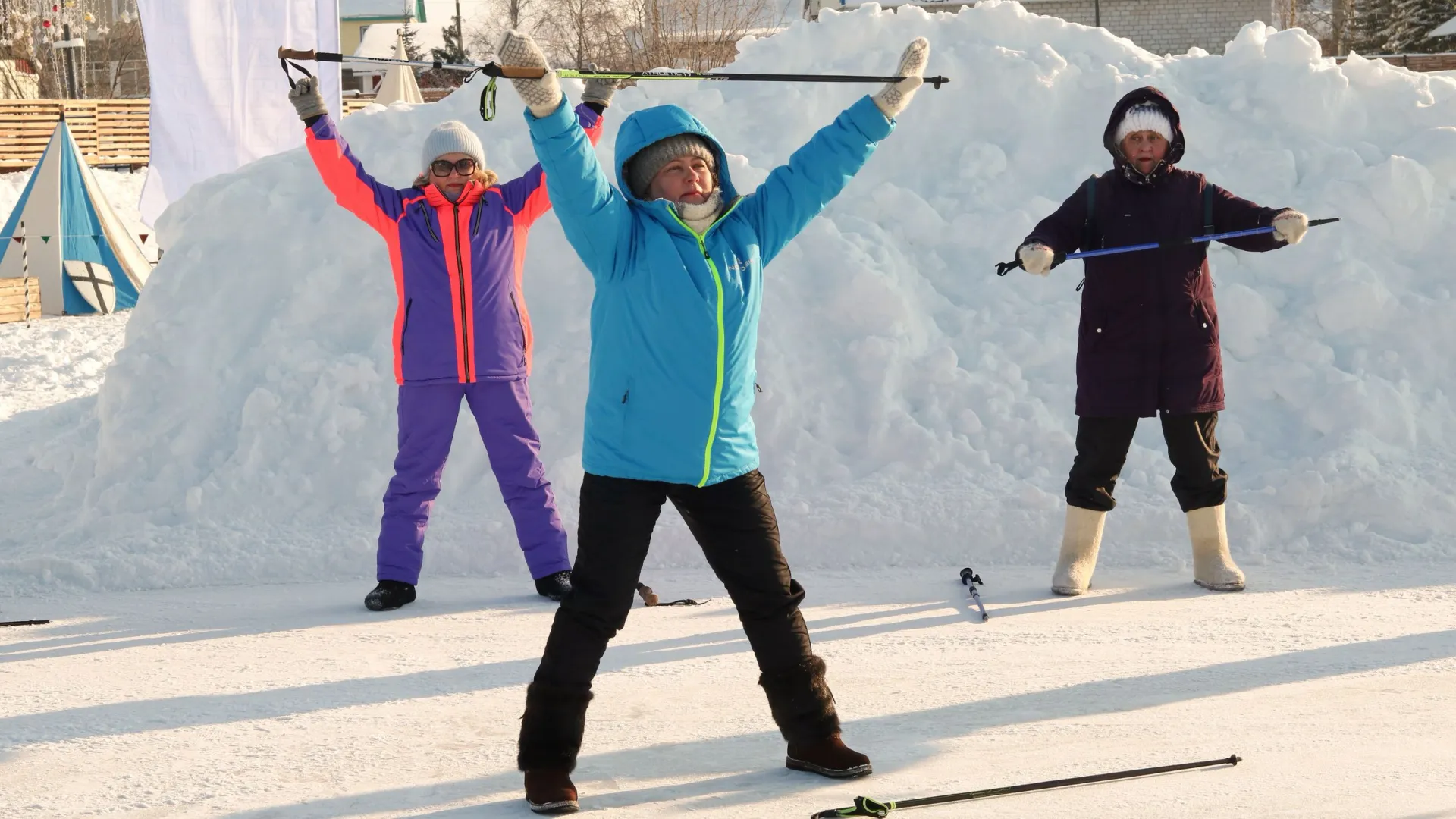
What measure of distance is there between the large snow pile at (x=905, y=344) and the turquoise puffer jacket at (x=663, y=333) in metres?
2.79

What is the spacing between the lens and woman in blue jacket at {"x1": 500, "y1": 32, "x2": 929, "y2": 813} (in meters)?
3.26

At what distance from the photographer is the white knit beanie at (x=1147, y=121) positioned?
16.7 ft

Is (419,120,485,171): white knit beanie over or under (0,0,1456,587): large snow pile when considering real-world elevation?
over

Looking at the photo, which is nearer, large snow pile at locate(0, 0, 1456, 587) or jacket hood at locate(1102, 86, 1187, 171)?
jacket hood at locate(1102, 86, 1187, 171)

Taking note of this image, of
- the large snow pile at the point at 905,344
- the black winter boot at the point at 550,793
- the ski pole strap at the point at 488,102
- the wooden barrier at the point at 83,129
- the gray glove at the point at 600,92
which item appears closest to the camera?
the black winter boot at the point at 550,793

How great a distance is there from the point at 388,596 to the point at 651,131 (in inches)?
104

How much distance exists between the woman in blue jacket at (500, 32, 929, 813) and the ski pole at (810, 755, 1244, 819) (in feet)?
A: 0.79

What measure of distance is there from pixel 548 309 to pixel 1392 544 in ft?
13.4

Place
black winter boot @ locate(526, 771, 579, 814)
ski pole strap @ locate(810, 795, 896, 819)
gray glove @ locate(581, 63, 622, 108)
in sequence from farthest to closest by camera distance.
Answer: gray glove @ locate(581, 63, 622, 108) → black winter boot @ locate(526, 771, 579, 814) → ski pole strap @ locate(810, 795, 896, 819)

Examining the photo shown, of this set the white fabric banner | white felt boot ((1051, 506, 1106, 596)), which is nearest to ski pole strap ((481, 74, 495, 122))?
white felt boot ((1051, 506, 1106, 596))

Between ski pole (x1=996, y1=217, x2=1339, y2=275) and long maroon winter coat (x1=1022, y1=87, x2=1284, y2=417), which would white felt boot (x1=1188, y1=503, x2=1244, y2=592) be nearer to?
long maroon winter coat (x1=1022, y1=87, x2=1284, y2=417)

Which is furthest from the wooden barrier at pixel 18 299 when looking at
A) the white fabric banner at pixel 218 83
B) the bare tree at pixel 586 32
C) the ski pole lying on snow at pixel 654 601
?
the ski pole lying on snow at pixel 654 601

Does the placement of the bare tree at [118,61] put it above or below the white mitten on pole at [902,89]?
above

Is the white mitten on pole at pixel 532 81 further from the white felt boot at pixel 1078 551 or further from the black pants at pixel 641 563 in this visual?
the white felt boot at pixel 1078 551
